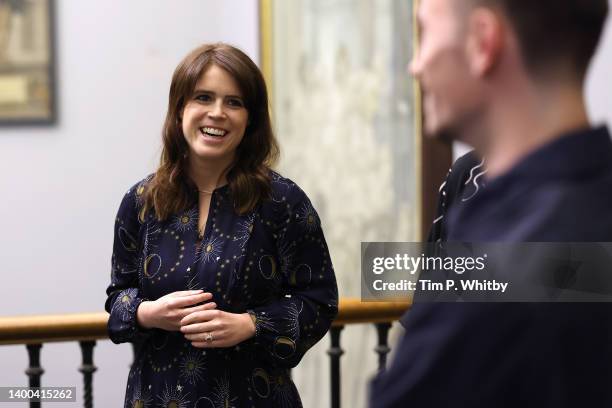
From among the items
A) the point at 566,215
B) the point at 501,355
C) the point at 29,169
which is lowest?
the point at 501,355

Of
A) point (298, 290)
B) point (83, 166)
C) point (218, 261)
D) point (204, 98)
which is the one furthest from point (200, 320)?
point (83, 166)

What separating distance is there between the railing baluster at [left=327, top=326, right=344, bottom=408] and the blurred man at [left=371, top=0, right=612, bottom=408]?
1.96 meters

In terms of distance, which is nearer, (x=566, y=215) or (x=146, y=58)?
(x=566, y=215)

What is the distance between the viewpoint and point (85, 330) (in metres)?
2.57

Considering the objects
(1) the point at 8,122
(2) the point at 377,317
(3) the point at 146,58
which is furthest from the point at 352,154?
(1) the point at 8,122

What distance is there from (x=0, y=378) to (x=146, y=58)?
213 cm

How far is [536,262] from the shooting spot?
0.77 meters

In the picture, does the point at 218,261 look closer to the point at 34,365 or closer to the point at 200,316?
the point at 200,316

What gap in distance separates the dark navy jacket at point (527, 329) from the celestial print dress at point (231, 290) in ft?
3.92

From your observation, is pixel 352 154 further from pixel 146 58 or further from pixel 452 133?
pixel 452 133

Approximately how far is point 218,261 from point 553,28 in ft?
4.22

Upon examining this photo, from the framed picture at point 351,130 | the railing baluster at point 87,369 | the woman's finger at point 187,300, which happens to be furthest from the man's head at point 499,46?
the framed picture at point 351,130

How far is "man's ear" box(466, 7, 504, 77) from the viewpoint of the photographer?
80cm

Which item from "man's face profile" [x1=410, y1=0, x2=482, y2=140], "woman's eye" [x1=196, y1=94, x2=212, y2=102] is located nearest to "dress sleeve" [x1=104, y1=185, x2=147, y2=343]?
"woman's eye" [x1=196, y1=94, x2=212, y2=102]
